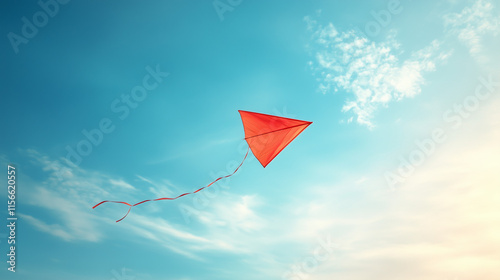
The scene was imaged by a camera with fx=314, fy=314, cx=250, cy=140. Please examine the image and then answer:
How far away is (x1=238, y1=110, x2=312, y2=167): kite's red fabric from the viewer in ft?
42.2

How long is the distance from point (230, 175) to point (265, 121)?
272 cm

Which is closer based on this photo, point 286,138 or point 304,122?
point 304,122

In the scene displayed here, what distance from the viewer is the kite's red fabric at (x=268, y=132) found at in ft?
42.2

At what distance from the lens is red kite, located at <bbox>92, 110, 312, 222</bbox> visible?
42.1ft

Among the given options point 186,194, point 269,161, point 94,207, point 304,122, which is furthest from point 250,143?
point 94,207

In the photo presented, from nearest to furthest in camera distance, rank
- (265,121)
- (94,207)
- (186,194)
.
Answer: (94,207), (186,194), (265,121)

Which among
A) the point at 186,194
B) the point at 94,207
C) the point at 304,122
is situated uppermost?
the point at 304,122

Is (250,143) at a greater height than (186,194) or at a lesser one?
greater

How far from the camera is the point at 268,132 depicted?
13445 mm

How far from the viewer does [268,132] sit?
1345 cm

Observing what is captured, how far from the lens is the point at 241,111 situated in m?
13.3

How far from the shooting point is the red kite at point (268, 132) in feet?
42.1

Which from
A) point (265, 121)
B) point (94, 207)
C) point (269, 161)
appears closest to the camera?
point (94, 207)

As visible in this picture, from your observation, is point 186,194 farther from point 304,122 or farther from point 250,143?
point 304,122
